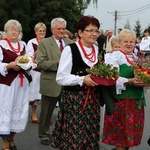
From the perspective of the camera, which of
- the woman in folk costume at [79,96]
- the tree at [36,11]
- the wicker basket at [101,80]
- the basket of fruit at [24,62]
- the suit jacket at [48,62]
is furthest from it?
the tree at [36,11]

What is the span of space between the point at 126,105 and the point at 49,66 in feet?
4.87

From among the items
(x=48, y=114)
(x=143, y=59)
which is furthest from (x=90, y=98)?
(x=48, y=114)

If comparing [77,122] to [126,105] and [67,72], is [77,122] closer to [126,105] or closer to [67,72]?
[67,72]

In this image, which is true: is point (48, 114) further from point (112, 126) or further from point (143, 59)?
point (143, 59)

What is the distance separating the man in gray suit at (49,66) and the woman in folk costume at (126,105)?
1.30 metres

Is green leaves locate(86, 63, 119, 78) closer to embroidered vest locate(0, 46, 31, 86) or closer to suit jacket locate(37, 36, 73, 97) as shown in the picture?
embroidered vest locate(0, 46, 31, 86)

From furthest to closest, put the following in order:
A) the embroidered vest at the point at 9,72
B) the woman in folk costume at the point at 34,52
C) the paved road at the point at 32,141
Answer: the woman in folk costume at the point at 34,52
the paved road at the point at 32,141
the embroidered vest at the point at 9,72

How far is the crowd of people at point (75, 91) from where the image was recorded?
436 centimetres

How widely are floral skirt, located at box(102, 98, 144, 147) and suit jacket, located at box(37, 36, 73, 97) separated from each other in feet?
4.25

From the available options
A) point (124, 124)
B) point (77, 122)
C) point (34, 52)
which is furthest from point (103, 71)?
point (34, 52)

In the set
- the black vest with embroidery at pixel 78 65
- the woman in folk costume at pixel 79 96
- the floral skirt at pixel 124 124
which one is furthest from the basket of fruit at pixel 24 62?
the floral skirt at pixel 124 124

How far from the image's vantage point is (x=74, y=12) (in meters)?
36.7

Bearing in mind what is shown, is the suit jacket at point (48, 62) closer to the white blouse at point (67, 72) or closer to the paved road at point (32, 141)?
the paved road at point (32, 141)

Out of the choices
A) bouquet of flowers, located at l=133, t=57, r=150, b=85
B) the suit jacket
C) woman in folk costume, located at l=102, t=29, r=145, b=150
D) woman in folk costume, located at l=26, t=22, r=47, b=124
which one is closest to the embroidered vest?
the suit jacket
